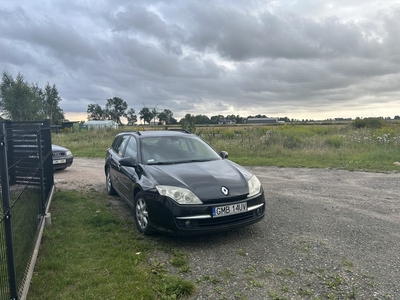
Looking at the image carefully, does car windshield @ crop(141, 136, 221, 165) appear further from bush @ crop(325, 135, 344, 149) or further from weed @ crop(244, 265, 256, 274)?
bush @ crop(325, 135, 344, 149)

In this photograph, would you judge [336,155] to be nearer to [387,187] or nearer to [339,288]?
[387,187]

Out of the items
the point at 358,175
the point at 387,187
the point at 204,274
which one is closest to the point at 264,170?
the point at 358,175

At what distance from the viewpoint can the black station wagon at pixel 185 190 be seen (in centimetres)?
428

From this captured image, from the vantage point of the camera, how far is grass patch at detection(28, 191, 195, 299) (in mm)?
3230

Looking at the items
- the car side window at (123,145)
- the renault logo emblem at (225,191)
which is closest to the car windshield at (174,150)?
the car side window at (123,145)

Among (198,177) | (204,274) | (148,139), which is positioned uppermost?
(148,139)

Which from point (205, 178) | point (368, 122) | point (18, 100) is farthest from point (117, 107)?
point (205, 178)

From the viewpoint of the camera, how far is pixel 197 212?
424cm

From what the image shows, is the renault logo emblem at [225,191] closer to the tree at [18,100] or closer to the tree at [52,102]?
the tree at [18,100]

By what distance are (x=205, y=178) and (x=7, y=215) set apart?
105 inches

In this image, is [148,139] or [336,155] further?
[336,155]

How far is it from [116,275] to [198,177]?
1783 millimetres

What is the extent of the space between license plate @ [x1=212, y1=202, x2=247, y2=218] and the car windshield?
4.78 feet

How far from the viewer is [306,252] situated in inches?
163
